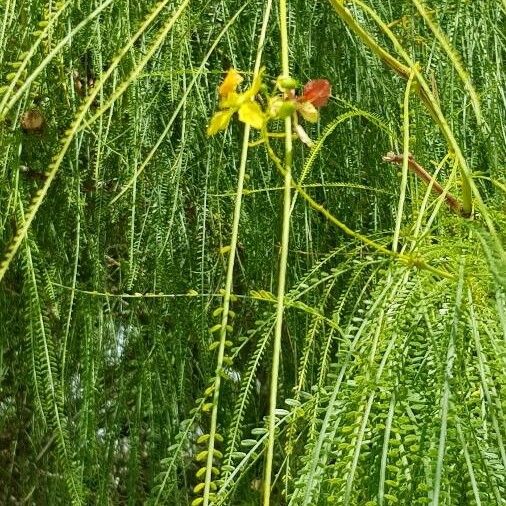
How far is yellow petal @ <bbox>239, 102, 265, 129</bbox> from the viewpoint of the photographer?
61 cm

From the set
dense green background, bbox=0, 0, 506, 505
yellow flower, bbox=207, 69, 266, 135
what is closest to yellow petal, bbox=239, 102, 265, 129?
yellow flower, bbox=207, 69, 266, 135

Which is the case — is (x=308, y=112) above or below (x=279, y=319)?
above

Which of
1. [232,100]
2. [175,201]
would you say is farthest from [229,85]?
[175,201]

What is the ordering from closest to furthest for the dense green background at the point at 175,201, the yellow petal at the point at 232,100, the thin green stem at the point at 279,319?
1. the thin green stem at the point at 279,319
2. the yellow petal at the point at 232,100
3. the dense green background at the point at 175,201

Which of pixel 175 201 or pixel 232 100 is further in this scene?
pixel 175 201

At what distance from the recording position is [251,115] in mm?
615

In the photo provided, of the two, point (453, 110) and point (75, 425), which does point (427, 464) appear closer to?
point (453, 110)

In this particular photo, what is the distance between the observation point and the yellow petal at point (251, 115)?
0.61 meters

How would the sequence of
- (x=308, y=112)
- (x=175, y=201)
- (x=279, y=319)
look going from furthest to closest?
(x=175, y=201) < (x=308, y=112) < (x=279, y=319)

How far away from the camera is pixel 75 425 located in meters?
1.31

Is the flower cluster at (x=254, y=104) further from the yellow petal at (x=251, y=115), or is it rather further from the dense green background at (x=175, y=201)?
the dense green background at (x=175, y=201)

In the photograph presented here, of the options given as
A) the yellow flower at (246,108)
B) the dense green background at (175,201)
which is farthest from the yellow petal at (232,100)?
the dense green background at (175,201)

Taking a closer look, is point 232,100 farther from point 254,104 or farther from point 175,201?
point 175,201

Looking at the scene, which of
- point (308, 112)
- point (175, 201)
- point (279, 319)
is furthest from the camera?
point (175, 201)
